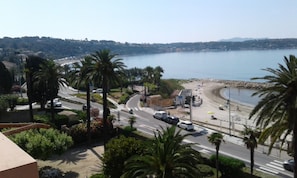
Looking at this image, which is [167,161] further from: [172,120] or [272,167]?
[172,120]

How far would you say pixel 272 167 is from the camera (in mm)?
34219

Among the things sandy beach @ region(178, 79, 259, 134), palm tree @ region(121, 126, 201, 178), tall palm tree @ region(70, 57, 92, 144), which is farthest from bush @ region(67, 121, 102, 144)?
palm tree @ region(121, 126, 201, 178)

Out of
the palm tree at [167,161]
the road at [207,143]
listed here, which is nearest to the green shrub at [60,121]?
the road at [207,143]

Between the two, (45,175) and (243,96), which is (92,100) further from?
(243,96)

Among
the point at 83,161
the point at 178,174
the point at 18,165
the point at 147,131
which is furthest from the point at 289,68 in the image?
the point at 147,131

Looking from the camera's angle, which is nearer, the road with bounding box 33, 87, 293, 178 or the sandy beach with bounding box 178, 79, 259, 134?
the road with bounding box 33, 87, 293, 178

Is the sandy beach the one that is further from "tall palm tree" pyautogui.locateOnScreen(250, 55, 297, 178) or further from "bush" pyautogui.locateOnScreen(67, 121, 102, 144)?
"tall palm tree" pyautogui.locateOnScreen(250, 55, 297, 178)

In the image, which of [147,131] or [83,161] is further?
[147,131]

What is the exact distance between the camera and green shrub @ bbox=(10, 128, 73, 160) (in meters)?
27.6

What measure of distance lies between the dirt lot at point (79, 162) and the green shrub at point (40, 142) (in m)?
3.10

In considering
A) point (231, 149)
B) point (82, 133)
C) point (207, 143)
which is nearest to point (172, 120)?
point (207, 143)

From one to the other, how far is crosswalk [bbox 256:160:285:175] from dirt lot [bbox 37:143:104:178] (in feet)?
54.3

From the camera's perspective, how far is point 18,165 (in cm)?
1130

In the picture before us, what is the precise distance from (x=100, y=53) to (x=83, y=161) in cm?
1187
